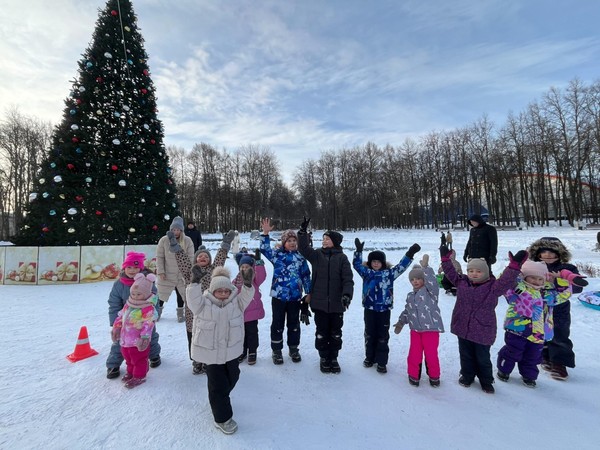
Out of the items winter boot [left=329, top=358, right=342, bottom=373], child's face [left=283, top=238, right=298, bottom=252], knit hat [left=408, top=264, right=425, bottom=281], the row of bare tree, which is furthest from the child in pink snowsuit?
the row of bare tree

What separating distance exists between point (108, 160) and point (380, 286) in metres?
11.2

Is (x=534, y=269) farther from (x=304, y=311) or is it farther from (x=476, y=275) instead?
(x=304, y=311)

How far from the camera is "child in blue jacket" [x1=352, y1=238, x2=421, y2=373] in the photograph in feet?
12.1

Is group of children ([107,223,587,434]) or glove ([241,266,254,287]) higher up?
glove ([241,266,254,287])

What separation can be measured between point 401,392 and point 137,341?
9.75 feet

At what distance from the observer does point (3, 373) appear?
3.54 m

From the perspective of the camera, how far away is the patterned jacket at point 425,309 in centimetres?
338

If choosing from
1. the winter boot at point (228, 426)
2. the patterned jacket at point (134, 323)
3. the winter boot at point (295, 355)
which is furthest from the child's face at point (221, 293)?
the winter boot at point (295, 355)

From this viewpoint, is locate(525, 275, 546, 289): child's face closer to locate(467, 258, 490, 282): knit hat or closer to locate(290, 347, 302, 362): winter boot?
locate(467, 258, 490, 282): knit hat

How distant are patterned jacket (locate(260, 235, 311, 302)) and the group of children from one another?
0.01 metres

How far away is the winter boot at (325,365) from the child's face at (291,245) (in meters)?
1.51

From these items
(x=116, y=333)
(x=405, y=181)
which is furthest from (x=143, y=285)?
(x=405, y=181)

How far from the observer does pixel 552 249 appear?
12.1ft

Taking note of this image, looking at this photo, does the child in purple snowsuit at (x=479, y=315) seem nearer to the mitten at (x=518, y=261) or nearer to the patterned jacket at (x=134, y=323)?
the mitten at (x=518, y=261)
